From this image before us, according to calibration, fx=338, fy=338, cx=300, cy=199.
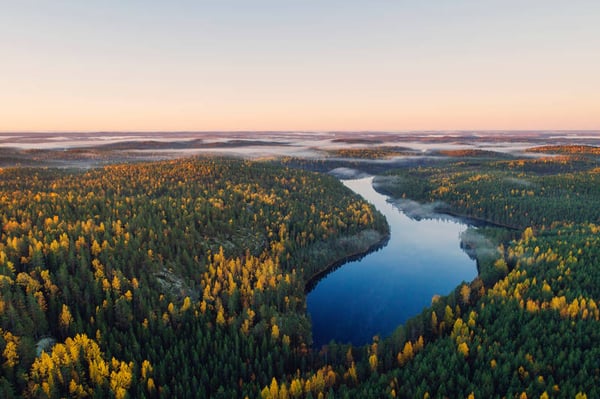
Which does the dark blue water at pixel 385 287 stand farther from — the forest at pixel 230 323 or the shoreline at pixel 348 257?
the forest at pixel 230 323

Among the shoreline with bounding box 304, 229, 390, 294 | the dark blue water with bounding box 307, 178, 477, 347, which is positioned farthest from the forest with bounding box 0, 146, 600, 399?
the dark blue water with bounding box 307, 178, 477, 347

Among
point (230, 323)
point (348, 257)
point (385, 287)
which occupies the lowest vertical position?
point (385, 287)

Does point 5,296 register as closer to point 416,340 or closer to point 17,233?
point 17,233

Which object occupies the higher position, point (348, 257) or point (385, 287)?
point (348, 257)

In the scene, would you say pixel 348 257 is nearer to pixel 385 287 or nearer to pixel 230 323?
pixel 385 287

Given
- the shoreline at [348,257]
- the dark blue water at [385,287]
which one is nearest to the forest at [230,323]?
the shoreline at [348,257]

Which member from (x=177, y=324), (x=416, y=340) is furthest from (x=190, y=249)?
(x=416, y=340)

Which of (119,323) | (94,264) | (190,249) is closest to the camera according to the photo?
(119,323)

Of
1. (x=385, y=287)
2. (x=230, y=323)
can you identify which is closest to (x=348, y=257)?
(x=385, y=287)
